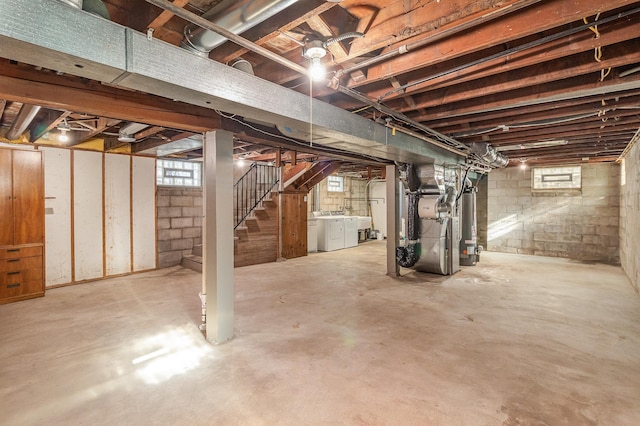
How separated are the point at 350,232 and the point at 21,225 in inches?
266

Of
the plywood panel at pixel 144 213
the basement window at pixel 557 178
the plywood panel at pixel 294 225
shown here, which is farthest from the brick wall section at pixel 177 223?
the basement window at pixel 557 178

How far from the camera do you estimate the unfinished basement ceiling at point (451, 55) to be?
1.57 meters

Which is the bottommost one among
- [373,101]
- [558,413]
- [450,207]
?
[558,413]

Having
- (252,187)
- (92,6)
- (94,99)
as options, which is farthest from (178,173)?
(92,6)

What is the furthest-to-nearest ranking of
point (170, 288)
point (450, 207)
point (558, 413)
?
point (450, 207), point (170, 288), point (558, 413)

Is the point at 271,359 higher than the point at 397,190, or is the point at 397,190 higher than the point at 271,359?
the point at 397,190

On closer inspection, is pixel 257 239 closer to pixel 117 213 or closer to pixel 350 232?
pixel 117 213

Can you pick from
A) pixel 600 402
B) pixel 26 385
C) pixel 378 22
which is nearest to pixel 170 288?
pixel 26 385

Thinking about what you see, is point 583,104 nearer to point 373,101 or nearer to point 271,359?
point 373,101

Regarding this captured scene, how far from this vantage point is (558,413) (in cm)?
185

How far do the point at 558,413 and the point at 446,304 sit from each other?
196 cm

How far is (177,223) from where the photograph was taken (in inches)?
238

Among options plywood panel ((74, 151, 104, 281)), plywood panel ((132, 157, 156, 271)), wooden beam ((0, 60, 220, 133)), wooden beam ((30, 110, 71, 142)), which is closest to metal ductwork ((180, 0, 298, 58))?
wooden beam ((0, 60, 220, 133))

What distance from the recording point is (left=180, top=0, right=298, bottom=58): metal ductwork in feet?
4.16
